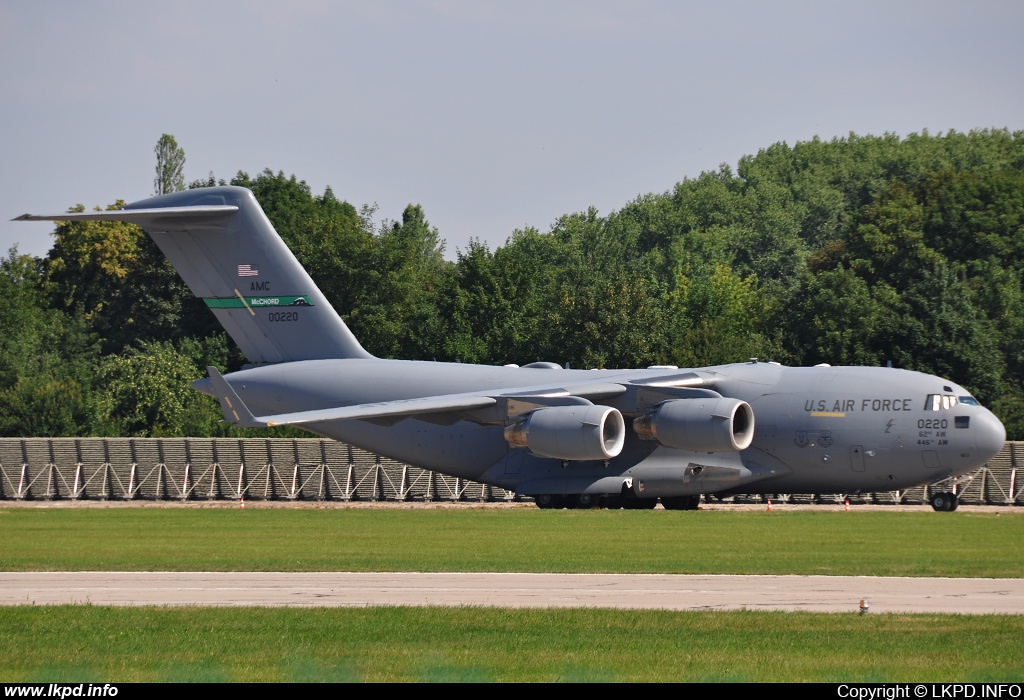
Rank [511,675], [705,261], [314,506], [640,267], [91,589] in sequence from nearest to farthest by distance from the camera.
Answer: [511,675], [91,589], [314,506], [640,267], [705,261]

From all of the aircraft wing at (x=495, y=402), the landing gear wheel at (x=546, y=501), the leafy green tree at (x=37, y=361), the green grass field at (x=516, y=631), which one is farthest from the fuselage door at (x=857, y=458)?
the leafy green tree at (x=37, y=361)

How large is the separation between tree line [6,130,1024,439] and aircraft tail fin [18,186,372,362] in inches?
359

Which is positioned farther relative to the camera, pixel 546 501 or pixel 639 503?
pixel 639 503

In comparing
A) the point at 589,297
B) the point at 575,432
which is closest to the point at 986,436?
the point at 575,432

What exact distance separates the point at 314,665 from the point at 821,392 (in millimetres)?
21027

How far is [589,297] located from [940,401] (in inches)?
1071

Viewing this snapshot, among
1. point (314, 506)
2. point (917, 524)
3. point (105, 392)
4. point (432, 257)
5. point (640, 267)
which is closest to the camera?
point (917, 524)

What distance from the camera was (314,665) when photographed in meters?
11.2

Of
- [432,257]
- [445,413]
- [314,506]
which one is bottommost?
[314,506]

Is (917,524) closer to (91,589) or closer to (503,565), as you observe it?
(503,565)

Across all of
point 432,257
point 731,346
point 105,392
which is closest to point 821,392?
point 731,346

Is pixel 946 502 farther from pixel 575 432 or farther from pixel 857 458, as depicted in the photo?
pixel 575 432

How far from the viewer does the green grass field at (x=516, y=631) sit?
35.8 feet

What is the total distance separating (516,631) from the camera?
1290 centimetres
